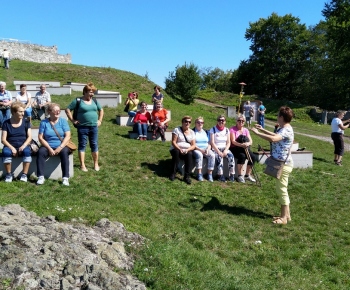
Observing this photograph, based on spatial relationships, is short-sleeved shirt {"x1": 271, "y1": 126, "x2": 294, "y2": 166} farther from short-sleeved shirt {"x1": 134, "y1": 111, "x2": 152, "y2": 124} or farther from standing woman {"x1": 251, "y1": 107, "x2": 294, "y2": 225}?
short-sleeved shirt {"x1": 134, "y1": 111, "x2": 152, "y2": 124}

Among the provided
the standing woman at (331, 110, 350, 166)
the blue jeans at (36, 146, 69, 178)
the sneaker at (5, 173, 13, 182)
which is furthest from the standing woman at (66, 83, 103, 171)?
the standing woman at (331, 110, 350, 166)

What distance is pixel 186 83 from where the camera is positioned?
28.7 m

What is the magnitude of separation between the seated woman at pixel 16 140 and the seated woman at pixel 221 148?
4044 mm

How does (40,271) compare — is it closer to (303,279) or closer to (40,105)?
(303,279)

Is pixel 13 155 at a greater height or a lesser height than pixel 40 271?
greater

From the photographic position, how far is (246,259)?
524 centimetres

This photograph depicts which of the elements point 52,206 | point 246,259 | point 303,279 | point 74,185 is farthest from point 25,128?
point 303,279

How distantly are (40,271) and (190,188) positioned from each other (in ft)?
15.1

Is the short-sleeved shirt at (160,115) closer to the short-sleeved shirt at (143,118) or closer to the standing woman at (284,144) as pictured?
the short-sleeved shirt at (143,118)

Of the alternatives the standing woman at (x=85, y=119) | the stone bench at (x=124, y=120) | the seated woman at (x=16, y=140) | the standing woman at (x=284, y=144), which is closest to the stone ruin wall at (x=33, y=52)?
the stone bench at (x=124, y=120)

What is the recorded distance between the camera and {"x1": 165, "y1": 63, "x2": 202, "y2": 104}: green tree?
28.8 metres

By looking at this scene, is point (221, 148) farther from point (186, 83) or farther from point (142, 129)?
point (186, 83)

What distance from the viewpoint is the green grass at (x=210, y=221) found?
4.55 m

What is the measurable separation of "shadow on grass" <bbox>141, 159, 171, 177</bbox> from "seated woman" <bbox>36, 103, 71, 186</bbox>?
7.58 feet
